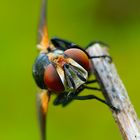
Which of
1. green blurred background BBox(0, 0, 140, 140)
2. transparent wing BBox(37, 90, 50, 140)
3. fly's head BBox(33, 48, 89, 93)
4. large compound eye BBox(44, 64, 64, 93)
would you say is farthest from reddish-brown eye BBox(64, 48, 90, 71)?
green blurred background BBox(0, 0, 140, 140)

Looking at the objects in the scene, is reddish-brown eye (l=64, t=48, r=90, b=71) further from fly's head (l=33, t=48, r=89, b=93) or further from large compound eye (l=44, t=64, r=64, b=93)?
large compound eye (l=44, t=64, r=64, b=93)

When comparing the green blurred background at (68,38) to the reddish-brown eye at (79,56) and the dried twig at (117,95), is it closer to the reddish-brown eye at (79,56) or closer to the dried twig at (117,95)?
the dried twig at (117,95)

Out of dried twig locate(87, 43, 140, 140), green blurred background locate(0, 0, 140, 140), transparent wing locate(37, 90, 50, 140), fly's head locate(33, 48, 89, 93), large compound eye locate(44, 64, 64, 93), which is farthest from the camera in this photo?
green blurred background locate(0, 0, 140, 140)

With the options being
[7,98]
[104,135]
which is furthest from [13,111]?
[104,135]

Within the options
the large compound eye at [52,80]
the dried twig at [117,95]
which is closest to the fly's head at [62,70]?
the large compound eye at [52,80]

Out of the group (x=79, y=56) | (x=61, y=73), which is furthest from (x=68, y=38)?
(x=61, y=73)

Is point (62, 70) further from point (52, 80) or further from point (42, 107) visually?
point (42, 107)

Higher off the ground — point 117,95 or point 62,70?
point 62,70
